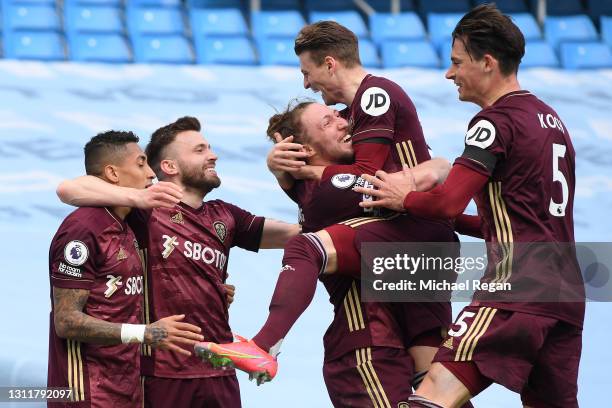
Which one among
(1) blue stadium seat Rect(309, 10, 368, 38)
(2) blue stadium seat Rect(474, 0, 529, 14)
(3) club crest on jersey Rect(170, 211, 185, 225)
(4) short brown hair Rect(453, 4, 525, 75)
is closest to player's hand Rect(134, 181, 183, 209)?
(3) club crest on jersey Rect(170, 211, 185, 225)

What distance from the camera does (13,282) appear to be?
8.82m

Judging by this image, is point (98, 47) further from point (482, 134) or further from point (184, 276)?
point (482, 134)

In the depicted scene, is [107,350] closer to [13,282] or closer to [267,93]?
[13,282]

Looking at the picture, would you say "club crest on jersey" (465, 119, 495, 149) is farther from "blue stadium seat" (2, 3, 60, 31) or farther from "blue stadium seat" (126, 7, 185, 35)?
"blue stadium seat" (2, 3, 60, 31)

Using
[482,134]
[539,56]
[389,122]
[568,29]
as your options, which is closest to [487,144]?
[482,134]

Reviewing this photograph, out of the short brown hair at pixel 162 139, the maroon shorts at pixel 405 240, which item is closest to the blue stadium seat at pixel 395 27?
the short brown hair at pixel 162 139

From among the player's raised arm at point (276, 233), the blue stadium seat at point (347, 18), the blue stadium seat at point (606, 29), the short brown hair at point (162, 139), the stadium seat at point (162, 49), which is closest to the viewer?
the short brown hair at point (162, 139)

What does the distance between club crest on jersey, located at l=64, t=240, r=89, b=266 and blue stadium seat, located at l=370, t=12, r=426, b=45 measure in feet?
29.3

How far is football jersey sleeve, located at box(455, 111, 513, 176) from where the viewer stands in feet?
16.4

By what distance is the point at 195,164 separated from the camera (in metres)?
6.11

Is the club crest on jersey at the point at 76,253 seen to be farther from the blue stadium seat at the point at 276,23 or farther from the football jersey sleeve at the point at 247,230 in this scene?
the blue stadium seat at the point at 276,23

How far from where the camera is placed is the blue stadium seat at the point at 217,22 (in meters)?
13.5

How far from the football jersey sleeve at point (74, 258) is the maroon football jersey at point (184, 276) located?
48 cm

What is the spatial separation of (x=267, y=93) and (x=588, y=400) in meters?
5.48
